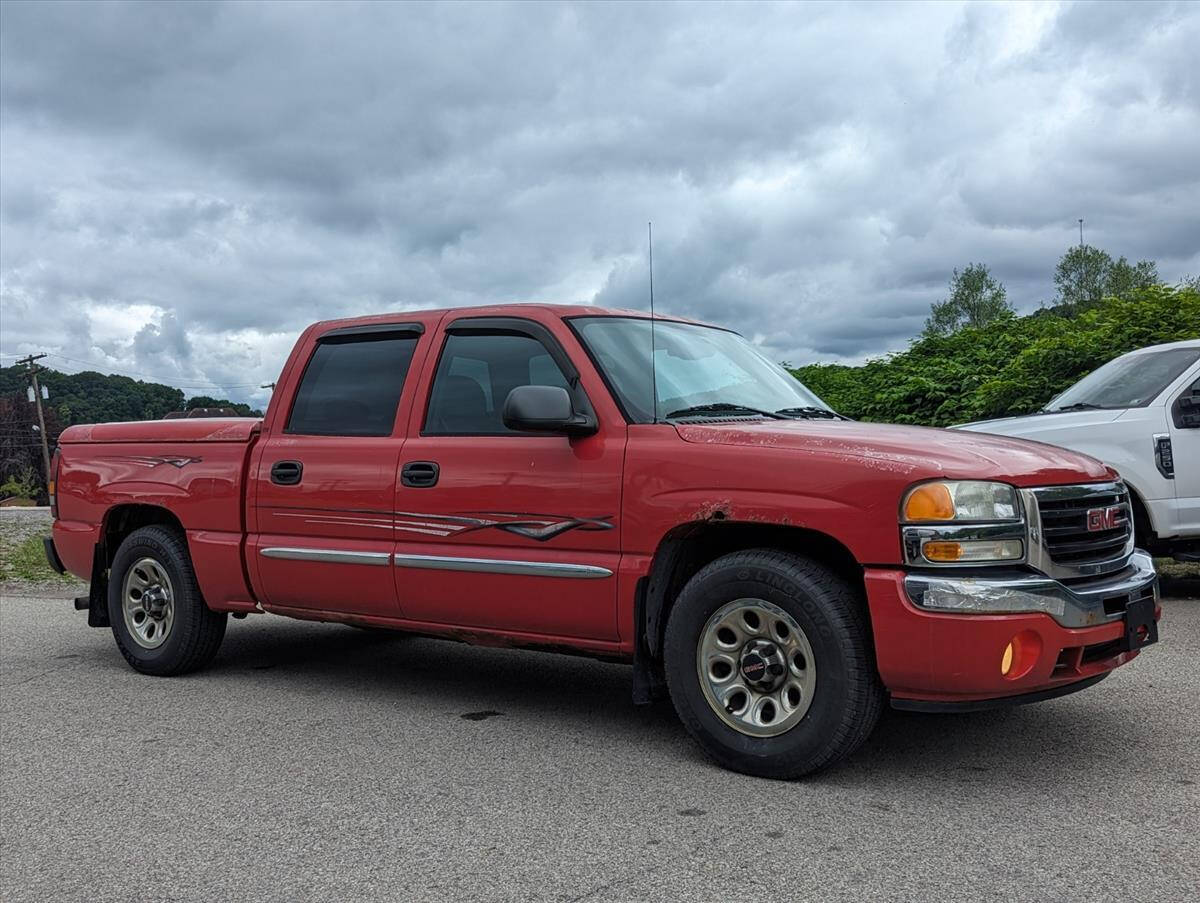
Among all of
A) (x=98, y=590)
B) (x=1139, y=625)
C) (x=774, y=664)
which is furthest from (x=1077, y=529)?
(x=98, y=590)

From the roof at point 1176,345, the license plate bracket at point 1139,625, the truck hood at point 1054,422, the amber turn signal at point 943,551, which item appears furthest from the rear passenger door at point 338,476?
the roof at point 1176,345

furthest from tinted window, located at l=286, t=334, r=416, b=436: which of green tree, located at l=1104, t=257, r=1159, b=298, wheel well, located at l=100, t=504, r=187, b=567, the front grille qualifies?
green tree, located at l=1104, t=257, r=1159, b=298

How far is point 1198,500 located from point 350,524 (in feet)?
19.0

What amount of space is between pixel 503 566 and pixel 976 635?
6.60 feet

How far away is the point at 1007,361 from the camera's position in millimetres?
12195

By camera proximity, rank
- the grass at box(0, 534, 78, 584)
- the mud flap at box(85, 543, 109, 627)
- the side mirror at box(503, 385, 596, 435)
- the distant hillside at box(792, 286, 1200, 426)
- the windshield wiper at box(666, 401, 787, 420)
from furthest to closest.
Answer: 1. the grass at box(0, 534, 78, 584)
2. the distant hillside at box(792, 286, 1200, 426)
3. the mud flap at box(85, 543, 109, 627)
4. the windshield wiper at box(666, 401, 787, 420)
5. the side mirror at box(503, 385, 596, 435)

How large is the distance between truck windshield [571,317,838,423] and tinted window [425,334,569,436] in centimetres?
27

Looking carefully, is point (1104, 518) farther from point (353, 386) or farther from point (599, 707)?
point (353, 386)

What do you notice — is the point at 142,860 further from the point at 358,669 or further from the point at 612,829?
the point at 358,669

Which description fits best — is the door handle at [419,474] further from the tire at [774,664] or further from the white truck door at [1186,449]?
the white truck door at [1186,449]

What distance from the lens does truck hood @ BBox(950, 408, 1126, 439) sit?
312 inches

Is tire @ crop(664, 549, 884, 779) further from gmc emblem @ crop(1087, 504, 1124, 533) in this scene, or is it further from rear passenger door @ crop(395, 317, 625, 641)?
gmc emblem @ crop(1087, 504, 1124, 533)

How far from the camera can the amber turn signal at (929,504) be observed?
3838 mm

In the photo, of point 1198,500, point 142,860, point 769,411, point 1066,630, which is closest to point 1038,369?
point 1198,500
